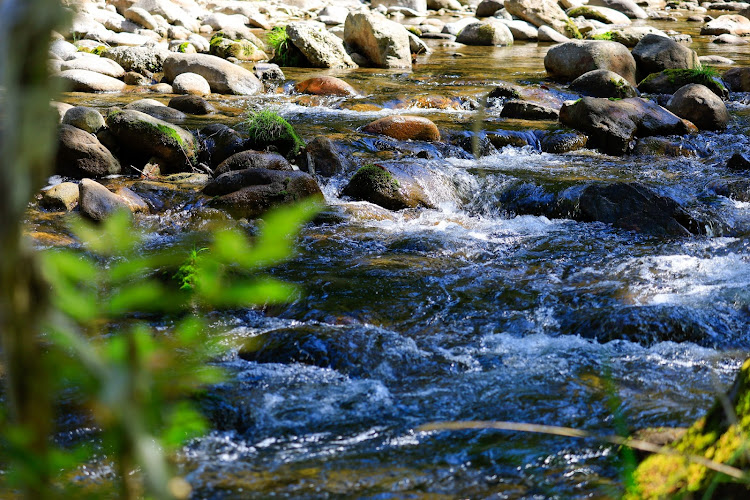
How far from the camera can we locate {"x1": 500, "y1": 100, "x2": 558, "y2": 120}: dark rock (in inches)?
461

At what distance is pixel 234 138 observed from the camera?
906 centimetres

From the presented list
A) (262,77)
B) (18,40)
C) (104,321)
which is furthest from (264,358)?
(262,77)

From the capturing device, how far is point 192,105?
36.3 ft

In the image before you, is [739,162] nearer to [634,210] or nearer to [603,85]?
[634,210]

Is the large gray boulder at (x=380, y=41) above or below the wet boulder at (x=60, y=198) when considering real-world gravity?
above

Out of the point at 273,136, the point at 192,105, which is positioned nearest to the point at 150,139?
the point at 273,136

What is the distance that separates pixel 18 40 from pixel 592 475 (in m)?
2.68

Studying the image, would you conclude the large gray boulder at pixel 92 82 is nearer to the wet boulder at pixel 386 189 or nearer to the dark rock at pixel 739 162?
the wet boulder at pixel 386 189

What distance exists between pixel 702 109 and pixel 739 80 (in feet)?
11.6

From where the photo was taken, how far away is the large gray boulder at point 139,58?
14539 mm

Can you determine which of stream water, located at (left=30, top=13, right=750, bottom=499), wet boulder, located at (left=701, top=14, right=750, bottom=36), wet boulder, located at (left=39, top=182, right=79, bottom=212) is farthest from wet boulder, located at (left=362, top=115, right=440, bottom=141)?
wet boulder, located at (left=701, top=14, right=750, bottom=36)

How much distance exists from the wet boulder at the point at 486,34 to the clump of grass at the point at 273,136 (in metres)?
13.4

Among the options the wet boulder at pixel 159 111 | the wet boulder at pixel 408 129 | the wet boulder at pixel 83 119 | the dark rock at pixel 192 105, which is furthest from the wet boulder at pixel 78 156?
the wet boulder at pixel 408 129

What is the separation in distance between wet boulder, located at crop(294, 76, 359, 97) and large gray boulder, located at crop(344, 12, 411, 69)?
11.6 feet
